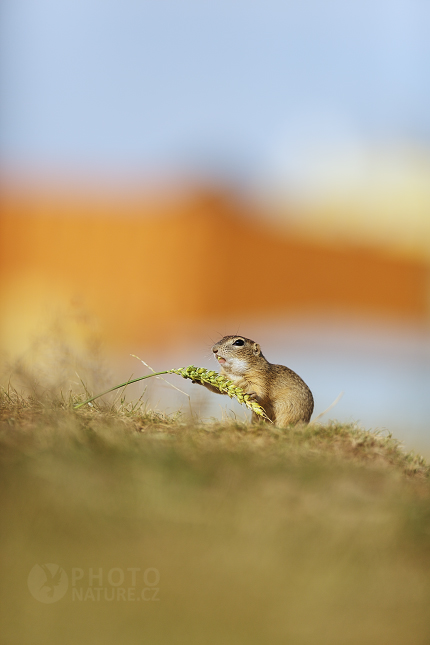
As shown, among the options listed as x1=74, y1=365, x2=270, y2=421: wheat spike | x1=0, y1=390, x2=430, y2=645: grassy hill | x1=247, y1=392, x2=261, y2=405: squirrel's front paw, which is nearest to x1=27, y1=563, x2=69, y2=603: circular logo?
x1=0, y1=390, x2=430, y2=645: grassy hill

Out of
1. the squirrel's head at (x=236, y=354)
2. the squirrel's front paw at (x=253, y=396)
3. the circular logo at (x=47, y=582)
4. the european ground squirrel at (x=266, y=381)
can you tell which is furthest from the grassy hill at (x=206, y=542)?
the squirrel's head at (x=236, y=354)

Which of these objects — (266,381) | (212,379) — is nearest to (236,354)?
(266,381)

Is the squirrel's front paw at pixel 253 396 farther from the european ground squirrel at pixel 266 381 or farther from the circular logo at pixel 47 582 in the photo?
the circular logo at pixel 47 582

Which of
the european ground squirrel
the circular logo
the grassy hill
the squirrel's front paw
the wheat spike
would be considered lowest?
the circular logo

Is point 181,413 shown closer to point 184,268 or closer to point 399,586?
point 399,586

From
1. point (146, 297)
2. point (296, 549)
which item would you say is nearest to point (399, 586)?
point (296, 549)

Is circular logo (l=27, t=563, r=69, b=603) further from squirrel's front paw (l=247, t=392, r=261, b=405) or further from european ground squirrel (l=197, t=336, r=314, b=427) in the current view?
european ground squirrel (l=197, t=336, r=314, b=427)
